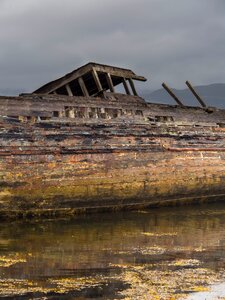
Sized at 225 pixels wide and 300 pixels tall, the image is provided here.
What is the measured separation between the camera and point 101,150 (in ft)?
47.5

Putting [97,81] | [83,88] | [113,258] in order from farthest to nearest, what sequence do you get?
A: [83,88]
[97,81]
[113,258]

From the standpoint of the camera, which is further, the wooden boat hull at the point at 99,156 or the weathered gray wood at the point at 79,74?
the weathered gray wood at the point at 79,74

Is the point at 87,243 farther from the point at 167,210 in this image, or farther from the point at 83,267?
the point at 167,210

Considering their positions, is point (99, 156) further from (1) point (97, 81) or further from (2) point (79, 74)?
(2) point (79, 74)

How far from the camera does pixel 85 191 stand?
45.8 ft

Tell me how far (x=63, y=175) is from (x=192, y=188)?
226 inches

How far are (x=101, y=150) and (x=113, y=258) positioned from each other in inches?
243

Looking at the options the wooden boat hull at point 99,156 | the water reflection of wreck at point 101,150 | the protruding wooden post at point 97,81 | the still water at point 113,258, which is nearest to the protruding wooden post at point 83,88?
the water reflection of wreck at point 101,150

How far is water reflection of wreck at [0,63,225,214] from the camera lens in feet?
43.0

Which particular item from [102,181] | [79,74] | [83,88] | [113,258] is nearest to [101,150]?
[102,181]

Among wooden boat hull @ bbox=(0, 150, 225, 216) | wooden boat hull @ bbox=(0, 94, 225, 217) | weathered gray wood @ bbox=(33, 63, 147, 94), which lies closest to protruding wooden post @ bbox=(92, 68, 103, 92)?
weathered gray wood @ bbox=(33, 63, 147, 94)

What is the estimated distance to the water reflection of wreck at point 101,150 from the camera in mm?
13102

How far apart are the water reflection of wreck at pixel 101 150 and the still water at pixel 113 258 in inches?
34.6

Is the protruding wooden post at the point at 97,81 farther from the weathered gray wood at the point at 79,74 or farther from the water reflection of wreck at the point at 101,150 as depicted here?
the weathered gray wood at the point at 79,74
